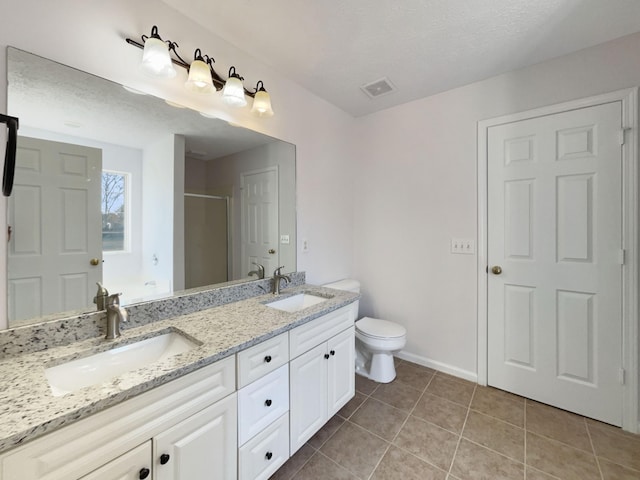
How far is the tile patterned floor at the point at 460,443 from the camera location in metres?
1.36

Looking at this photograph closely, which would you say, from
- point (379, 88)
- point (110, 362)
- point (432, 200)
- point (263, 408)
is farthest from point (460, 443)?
point (379, 88)

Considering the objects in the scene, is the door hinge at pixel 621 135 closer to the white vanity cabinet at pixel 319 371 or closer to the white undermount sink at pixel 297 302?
the white vanity cabinet at pixel 319 371

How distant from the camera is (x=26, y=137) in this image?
3.32 feet

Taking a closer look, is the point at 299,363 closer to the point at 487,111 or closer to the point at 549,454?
the point at 549,454

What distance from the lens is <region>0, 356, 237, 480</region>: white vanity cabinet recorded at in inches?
25.8

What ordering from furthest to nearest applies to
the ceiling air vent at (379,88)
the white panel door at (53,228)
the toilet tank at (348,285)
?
the toilet tank at (348,285) → the ceiling air vent at (379,88) → the white panel door at (53,228)

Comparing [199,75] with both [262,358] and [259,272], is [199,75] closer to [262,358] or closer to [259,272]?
[259,272]

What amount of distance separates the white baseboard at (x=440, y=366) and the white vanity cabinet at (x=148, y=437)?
1831 millimetres

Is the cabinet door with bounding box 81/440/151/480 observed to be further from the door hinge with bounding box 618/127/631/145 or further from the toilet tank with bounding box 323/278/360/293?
the door hinge with bounding box 618/127/631/145

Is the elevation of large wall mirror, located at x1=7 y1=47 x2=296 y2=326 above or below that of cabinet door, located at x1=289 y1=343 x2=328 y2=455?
above

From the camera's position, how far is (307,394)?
1.42 metres

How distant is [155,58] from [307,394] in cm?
181

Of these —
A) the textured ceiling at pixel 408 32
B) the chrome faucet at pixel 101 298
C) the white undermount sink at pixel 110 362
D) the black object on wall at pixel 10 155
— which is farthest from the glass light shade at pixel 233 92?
the white undermount sink at pixel 110 362

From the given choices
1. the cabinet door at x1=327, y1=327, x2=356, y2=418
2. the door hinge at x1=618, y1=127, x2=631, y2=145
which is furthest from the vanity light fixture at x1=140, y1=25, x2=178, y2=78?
the door hinge at x1=618, y1=127, x2=631, y2=145
